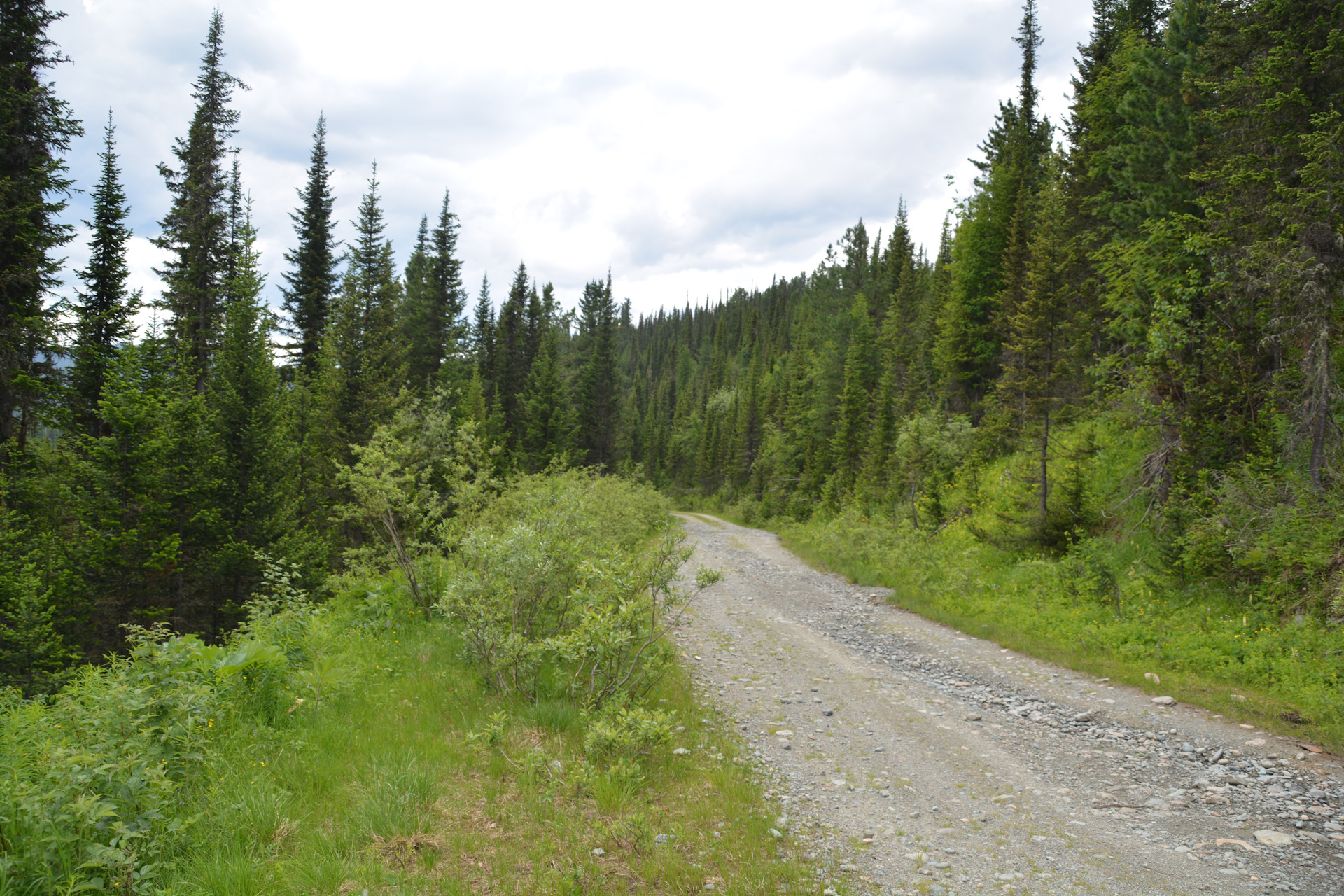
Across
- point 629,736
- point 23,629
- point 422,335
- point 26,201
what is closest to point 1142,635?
point 629,736

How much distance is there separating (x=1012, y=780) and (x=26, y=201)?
21.4 meters

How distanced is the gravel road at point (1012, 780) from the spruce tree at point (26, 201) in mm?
16388

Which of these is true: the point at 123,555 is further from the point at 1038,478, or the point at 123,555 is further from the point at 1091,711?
the point at 1038,478

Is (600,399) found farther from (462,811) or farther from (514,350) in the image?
(462,811)

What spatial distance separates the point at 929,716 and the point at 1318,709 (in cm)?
414

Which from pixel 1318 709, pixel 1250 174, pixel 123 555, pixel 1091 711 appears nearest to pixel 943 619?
pixel 1091 711

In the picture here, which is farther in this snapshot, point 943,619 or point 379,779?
point 943,619

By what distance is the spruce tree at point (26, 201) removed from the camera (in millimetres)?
13195

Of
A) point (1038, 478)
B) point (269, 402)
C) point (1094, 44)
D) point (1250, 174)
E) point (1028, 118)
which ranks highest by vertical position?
point (1028, 118)

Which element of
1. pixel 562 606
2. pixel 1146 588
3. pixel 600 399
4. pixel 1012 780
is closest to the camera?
pixel 1012 780

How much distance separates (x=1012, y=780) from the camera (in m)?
5.63

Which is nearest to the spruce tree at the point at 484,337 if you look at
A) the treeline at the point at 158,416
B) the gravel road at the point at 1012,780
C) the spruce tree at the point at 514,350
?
the spruce tree at the point at 514,350

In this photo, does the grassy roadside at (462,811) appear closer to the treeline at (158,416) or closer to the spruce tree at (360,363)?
the treeline at (158,416)

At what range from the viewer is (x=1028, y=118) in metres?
33.7
